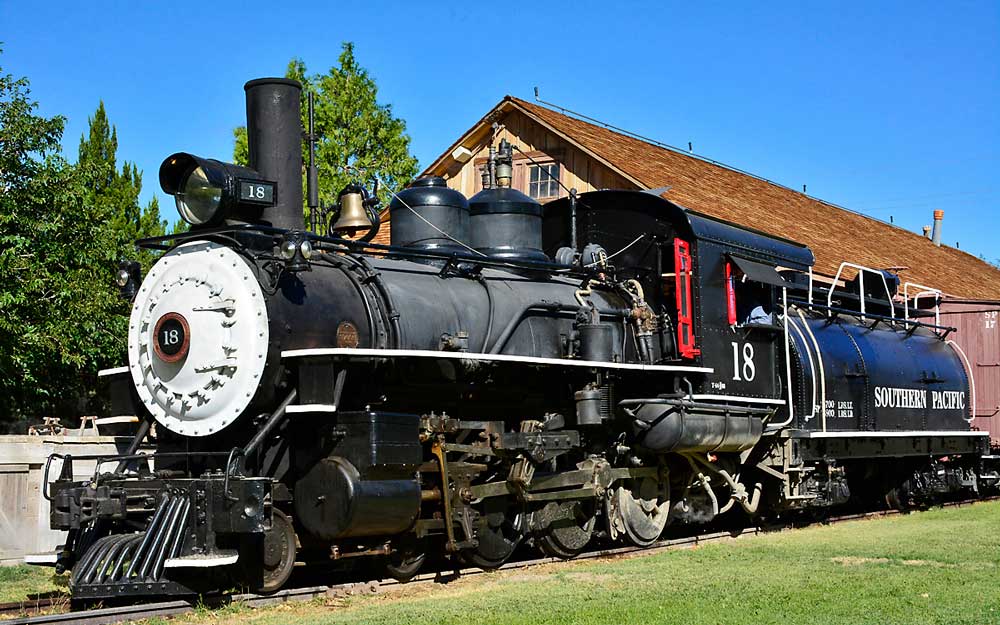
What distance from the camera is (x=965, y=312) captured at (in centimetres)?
2045

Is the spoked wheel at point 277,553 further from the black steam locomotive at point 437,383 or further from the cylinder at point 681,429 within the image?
the cylinder at point 681,429

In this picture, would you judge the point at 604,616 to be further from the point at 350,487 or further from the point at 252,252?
the point at 252,252

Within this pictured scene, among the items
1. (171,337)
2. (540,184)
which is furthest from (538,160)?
(171,337)

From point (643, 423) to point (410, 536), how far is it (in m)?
3.15

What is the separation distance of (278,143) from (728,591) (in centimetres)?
522

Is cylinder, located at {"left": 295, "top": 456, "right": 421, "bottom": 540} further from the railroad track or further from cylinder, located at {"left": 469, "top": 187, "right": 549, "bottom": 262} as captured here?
cylinder, located at {"left": 469, "top": 187, "right": 549, "bottom": 262}

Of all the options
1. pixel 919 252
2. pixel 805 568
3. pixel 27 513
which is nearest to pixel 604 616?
pixel 805 568

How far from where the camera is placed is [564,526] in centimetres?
1166

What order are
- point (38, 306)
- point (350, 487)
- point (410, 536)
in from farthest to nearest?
1. point (38, 306)
2. point (410, 536)
3. point (350, 487)

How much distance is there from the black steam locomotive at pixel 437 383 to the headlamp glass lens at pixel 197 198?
3cm

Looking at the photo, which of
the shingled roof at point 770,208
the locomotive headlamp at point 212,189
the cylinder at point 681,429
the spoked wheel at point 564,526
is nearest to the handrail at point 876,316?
the cylinder at point 681,429

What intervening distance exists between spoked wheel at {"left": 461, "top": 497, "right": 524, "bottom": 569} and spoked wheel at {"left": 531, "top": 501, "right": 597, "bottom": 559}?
217mm

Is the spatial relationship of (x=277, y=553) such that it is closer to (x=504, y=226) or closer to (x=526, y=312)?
(x=526, y=312)

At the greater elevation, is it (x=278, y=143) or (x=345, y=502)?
(x=278, y=143)
